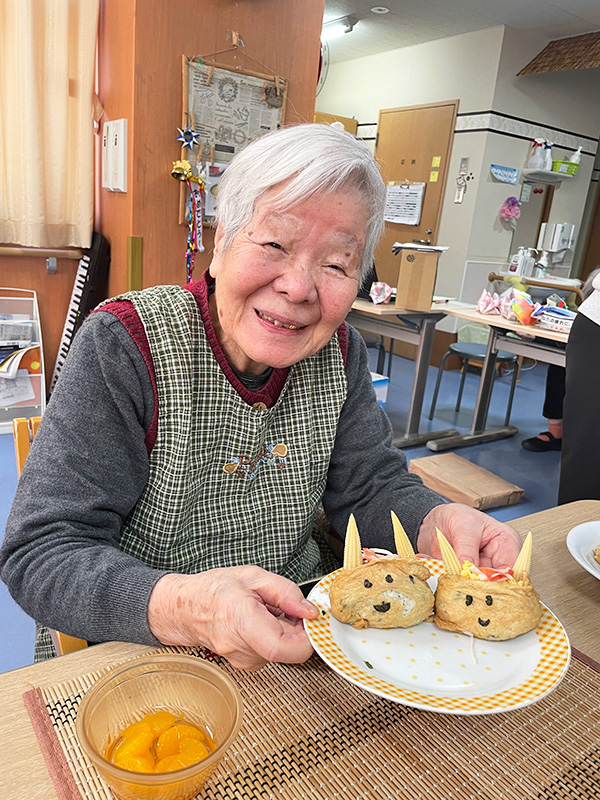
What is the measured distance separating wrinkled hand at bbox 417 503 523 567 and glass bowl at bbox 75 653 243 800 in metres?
0.47

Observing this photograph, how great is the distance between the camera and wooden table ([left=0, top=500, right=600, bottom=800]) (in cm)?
57

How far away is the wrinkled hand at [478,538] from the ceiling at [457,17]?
16.8ft

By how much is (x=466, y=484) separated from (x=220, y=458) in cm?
238

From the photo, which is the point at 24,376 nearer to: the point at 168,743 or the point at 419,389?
the point at 419,389

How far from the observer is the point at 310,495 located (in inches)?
44.3

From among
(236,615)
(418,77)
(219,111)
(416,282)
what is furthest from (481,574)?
(418,77)

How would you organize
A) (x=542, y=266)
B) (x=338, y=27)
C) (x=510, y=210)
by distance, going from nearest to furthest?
(x=338, y=27) → (x=510, y=210) → (x=542, y=266)

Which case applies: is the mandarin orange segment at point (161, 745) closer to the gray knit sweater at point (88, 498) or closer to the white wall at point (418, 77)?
the gray knit sweater at point (88, 498)

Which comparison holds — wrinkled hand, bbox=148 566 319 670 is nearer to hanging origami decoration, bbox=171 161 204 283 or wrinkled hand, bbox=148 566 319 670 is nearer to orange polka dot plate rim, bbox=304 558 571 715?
orange polka dot plate rim, bbox=304 558 571 715

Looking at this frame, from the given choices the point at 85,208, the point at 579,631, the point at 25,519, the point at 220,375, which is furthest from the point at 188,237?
the point at 579,631

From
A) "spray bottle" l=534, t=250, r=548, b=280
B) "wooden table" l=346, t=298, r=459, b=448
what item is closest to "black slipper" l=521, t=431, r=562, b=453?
"wooden table" l=346, t=298, r=459, b=448

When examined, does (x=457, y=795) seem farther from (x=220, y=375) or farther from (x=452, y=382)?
(x=452, y=382)

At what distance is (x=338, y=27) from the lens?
553 centimetres

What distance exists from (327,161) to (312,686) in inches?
28.2
